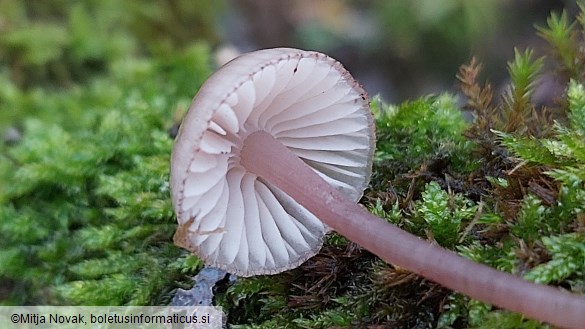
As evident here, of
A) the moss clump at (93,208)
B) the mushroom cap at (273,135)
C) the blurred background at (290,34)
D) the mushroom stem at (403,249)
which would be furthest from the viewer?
the blurred background at (290,34)

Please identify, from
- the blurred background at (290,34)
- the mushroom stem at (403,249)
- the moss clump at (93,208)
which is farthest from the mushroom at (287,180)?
the blurred background at (290,34)

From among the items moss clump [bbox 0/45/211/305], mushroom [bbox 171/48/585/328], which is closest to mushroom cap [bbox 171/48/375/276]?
mushroom [bbox 171/48/585/328]

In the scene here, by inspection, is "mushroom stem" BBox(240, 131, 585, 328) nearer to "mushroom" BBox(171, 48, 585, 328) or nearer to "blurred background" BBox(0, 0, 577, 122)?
"mushroom" BBox(171, 48, 585, 328)

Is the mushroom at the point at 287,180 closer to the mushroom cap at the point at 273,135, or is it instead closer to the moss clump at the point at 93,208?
the mushroom cap at the point at 273,135

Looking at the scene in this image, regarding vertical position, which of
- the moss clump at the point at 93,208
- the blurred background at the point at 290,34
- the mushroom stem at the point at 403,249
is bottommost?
the moss clump at the point at 93,208

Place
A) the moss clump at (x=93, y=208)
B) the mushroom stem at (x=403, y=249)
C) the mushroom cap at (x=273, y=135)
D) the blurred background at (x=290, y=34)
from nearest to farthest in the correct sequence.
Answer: the mushroom stem at (x=403, y=249) → the mushroom cap at (x=273, y=135) → the moss clump at (x=93, y=208) → the blurred background at (x=290, y=34)

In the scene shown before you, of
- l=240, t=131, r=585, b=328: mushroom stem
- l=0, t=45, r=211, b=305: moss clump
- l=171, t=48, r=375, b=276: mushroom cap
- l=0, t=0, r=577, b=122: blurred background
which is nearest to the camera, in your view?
l=240, t=131, r=585, b=328: mushroom stem

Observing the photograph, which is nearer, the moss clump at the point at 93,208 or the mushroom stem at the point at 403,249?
the mushroom stem at the point at 403,249

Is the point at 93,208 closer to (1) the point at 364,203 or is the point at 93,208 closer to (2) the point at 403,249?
(1) the point at 364,203

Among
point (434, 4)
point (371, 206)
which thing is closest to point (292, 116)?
point (371, 206)
